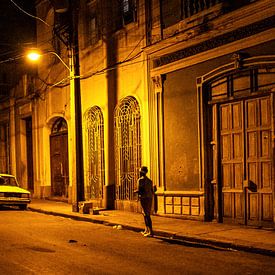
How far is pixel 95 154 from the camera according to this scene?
736 inches

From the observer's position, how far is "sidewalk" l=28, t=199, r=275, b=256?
1020 cm

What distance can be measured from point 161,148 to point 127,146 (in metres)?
2.08

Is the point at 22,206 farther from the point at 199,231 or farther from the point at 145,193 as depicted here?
the point at 199,231

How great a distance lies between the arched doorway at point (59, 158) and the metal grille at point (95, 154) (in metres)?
2.82

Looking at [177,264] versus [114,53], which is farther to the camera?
[114,53]

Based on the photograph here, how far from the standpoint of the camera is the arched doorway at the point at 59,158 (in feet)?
71.8

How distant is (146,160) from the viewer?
15930mm

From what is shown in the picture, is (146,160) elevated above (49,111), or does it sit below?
below

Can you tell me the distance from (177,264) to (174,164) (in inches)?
254

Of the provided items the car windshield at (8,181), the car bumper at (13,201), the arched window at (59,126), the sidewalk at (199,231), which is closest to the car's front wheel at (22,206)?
the car bumper at (13,201)

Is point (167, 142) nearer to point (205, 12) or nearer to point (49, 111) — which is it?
point (205, 12)

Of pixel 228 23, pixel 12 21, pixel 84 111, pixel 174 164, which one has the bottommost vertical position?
pixel 174 164

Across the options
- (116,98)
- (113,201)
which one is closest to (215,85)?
(116,98)

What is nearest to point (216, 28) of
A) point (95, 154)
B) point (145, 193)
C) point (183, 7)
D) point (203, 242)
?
point (183, 7)
